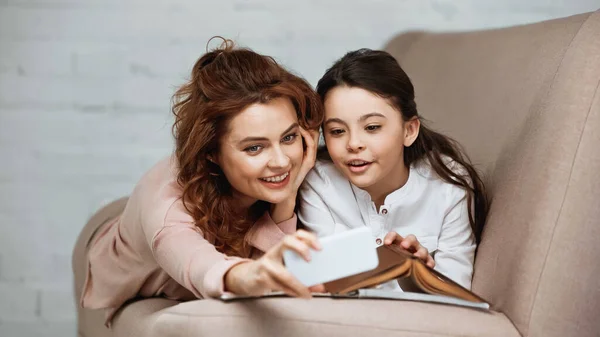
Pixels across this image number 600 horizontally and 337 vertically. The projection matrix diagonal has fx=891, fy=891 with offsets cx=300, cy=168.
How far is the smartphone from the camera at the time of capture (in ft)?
3.54

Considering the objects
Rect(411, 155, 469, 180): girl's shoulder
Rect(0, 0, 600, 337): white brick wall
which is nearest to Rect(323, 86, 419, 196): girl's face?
Rect(411, 155, 469, 180): girl's shoulder

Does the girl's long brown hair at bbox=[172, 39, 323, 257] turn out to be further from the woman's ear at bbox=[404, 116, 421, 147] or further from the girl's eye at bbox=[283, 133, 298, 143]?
the woman's ear at bbox=[404, 116, 421, 147]

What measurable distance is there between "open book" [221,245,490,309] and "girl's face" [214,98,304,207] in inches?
11.0

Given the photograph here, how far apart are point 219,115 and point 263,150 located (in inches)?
3.7

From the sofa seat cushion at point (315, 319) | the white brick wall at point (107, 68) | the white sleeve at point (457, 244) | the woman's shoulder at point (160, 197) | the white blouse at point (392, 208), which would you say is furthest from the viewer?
the white brick wall at point (107, 68)

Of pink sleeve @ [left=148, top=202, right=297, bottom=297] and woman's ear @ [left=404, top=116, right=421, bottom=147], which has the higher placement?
woman's ear @ [left=404, top=116, right=421, bottom=147]

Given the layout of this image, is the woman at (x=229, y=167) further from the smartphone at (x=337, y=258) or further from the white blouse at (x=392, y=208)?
the smartphone at (x=337, y=258)

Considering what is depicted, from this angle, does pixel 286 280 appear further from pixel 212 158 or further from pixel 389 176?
pixel 389 176

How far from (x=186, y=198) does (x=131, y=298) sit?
0.34m

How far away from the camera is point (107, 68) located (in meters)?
2.48

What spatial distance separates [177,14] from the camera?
8.11ft

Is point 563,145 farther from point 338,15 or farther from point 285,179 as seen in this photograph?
point 338,15

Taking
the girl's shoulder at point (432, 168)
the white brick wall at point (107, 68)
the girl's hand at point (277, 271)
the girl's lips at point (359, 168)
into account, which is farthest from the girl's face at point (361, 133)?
the white brick wall at point (107, 68)

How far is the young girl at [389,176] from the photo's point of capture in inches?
62.1
